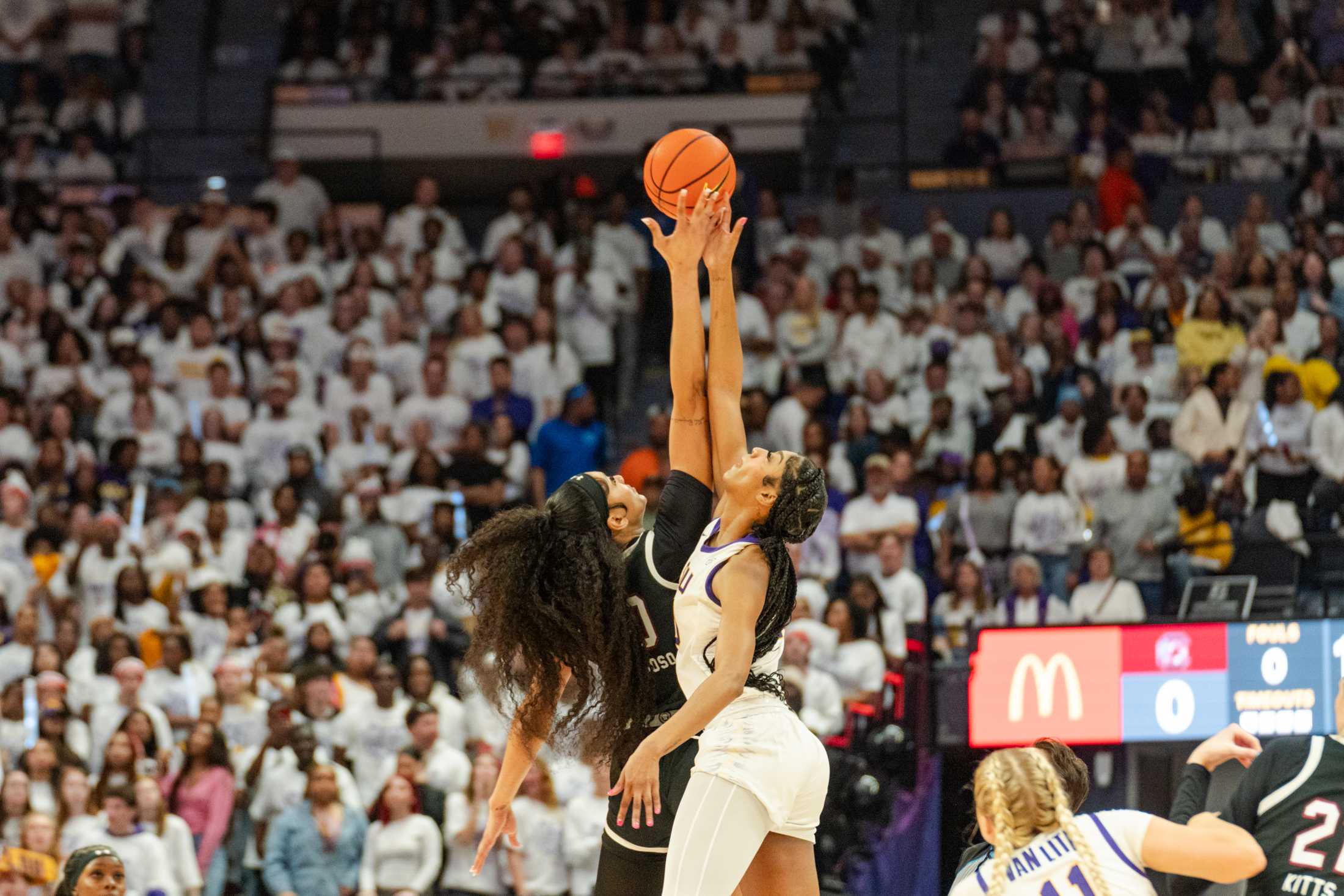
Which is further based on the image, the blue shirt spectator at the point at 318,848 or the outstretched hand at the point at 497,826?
the blue shirt spectator at the point at 318,848

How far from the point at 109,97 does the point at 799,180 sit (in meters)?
6.77

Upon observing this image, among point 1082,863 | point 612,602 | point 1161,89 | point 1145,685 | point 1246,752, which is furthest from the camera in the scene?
point 1161,89

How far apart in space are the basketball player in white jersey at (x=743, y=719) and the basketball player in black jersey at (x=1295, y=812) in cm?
97

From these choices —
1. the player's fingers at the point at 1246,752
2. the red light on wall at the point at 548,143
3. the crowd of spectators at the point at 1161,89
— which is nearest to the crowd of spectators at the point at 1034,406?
the crowd of spectators at the point at 1161,89

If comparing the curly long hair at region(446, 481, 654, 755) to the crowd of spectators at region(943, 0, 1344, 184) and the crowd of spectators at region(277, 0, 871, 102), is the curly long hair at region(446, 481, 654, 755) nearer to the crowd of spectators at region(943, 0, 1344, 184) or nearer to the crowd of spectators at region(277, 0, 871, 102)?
the crowd of spectators at region(943, 0, 1344, 184)

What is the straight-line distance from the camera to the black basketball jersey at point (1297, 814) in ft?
14.1

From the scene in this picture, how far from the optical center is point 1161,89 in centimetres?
1736

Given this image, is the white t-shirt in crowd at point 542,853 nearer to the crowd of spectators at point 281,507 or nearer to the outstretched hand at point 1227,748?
the crowd of spectators at point 281,507

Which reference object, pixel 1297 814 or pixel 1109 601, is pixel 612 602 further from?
pixel 1109 601

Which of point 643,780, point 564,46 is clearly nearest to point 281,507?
point 564,46

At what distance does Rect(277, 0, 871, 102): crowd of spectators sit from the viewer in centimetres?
1819

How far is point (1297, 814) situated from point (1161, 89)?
45.7 ft

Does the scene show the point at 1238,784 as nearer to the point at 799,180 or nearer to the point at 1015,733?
the point at 1015,733

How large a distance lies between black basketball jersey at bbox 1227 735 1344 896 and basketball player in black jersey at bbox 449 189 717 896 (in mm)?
1478
